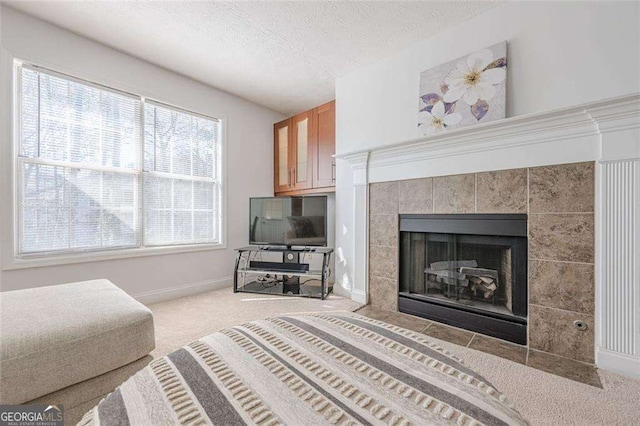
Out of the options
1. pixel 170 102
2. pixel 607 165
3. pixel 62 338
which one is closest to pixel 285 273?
pixel 62 338

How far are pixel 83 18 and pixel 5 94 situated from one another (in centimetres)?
85

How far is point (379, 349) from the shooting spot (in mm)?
866

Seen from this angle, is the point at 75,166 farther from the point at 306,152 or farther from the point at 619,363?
the point at 619,363

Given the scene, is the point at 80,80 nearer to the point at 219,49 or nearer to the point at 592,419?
the point at 219,49

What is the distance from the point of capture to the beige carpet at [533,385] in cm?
122

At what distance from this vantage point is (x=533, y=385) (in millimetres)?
1435

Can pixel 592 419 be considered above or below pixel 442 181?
below

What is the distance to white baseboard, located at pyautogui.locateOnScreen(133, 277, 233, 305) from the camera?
2.74 metres

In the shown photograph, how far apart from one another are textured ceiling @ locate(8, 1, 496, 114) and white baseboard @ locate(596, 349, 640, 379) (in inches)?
99.0

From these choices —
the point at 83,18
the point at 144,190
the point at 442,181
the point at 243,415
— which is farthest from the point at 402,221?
the point at 83,18

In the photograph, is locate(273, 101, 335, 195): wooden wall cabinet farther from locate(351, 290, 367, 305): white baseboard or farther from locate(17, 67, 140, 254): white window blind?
locate(17, 67, 140, 254): white window blind

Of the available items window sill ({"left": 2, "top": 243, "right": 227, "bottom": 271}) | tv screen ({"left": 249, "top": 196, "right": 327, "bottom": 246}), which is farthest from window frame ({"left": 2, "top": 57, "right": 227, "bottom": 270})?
tv screen ({"left": 249, "top": 196, "right": 327, "bottom": 246})

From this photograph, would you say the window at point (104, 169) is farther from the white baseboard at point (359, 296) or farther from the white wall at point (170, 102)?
the white baseboard at point (359, 296)

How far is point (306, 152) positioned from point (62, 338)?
2.99 meters
